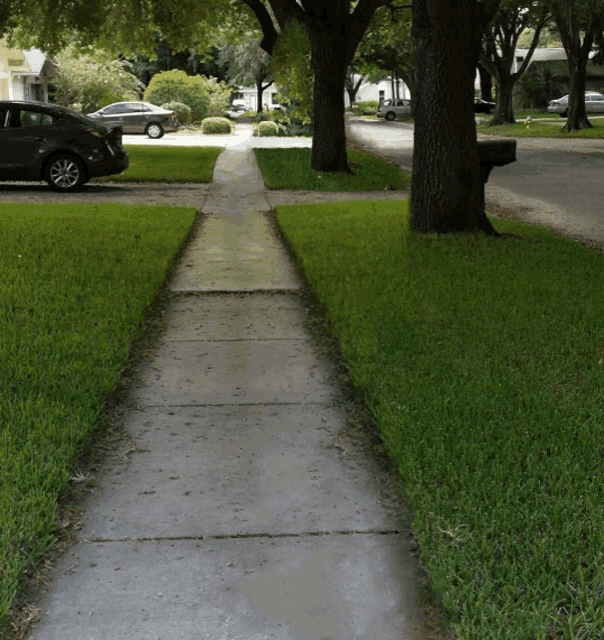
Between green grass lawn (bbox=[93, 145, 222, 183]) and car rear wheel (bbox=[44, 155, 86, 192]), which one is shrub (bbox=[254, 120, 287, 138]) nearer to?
green grass lawn (bbox=[93, 145, 222, 183])

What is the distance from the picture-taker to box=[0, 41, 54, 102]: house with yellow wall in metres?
53.0

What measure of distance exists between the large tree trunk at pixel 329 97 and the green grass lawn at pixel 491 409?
11.5 m

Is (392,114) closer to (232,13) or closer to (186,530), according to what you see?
(232,13)


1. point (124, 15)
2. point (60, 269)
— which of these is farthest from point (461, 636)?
point (124, 15)

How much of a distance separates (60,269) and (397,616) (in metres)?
7.12

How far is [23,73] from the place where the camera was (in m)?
53.5

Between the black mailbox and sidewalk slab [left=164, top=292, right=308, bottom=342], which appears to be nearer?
sidewalk slab [left=164, top=292, right=308, bottom=342]

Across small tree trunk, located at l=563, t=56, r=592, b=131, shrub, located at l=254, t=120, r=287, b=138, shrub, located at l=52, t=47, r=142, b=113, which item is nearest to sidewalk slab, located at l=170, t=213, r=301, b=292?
shrub, located at l=254, t=120, r=287, b=138

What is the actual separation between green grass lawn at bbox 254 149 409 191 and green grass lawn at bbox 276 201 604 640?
29.8ft

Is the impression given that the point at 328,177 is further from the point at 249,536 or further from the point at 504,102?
the point at 504,102

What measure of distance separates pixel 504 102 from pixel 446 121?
152 feet

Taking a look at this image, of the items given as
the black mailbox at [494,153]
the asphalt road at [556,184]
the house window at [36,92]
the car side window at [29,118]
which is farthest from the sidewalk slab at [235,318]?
the house window at [36,92]

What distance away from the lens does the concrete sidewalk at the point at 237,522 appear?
351 centimetres

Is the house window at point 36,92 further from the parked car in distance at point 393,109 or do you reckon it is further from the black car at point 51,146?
the black car at point 51,146
